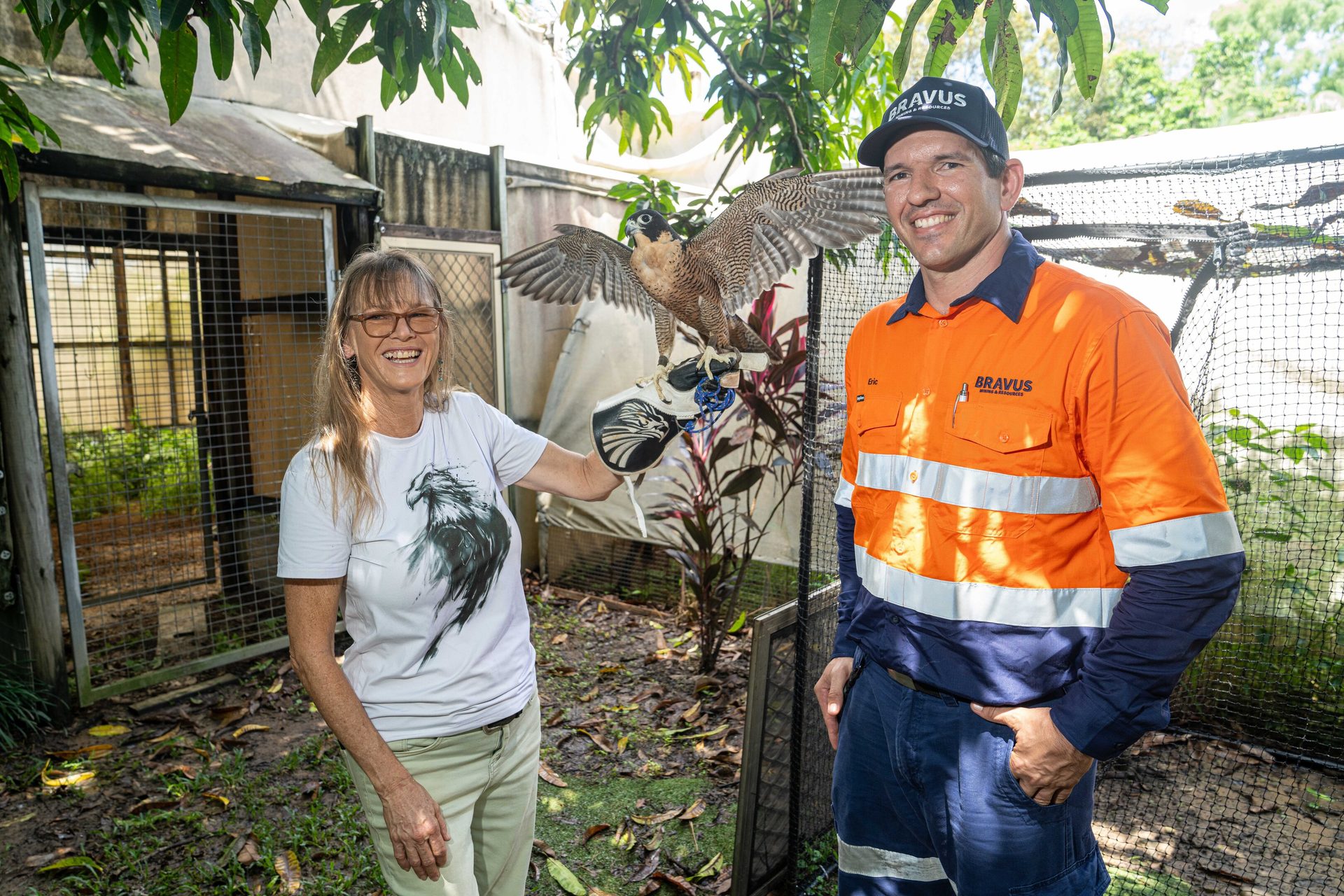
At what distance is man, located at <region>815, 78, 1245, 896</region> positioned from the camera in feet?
3.83

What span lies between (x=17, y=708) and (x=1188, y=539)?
4210 millimetres

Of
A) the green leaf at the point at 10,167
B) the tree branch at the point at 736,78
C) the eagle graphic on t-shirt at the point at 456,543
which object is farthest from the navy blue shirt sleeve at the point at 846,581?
the green leaf at the point at 10,167

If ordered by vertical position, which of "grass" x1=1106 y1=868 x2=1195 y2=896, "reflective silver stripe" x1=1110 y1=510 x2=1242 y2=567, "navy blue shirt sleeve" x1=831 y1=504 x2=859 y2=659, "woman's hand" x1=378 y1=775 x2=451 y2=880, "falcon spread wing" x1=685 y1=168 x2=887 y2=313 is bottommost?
"grass" x1=1106 y1=868 x2=1195 y2=896

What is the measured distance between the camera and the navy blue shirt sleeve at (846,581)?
65.8 inches

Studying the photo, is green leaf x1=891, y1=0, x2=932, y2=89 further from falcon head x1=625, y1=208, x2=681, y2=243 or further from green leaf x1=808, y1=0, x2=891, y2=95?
falcon head x1=625, y1=208, x2=681, y2=243

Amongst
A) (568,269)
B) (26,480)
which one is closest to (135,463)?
(26,480)

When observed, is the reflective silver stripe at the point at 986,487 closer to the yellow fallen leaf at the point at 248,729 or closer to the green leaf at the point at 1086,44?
the green leaf at the point at 1086,44

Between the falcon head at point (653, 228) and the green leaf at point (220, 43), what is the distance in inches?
35.9

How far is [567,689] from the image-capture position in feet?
13.1

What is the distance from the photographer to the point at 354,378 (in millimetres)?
1563

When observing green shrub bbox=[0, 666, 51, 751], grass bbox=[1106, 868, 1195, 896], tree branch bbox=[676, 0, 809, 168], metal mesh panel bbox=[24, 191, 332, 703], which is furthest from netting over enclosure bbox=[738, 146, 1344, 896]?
green shrub bbox=[0, 666, 51, 751]

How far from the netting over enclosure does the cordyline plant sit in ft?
1.41

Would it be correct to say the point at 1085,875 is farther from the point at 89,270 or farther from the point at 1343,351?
the point at 89,270

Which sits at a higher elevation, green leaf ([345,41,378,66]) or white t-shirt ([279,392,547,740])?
green leaf ([345,41,378,66])
